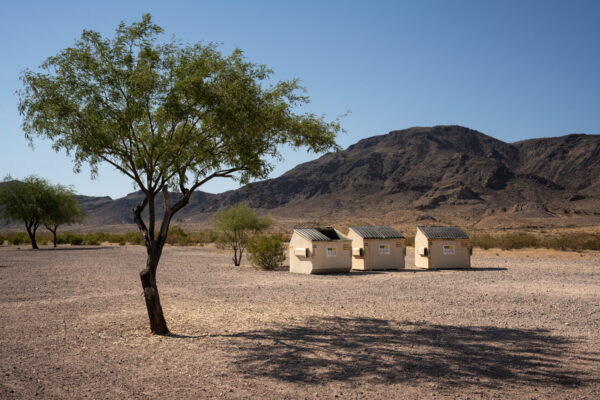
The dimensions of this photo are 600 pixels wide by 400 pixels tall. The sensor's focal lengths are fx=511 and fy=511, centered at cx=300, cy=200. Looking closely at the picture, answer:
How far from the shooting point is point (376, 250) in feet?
82.8

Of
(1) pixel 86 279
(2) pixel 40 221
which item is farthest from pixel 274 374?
(2) pixel 40 221

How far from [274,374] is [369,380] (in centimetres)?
136

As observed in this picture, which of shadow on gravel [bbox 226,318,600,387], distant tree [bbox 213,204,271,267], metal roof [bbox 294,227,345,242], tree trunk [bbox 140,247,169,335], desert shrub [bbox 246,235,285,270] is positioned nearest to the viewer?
shadow on gravel [bbox 226,318,600,387]

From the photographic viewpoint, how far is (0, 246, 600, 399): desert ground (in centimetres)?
676

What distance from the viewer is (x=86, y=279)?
21.3 m

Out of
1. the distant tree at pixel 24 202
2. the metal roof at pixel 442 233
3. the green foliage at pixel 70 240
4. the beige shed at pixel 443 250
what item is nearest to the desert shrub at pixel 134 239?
the green foliage at pixel 70 240

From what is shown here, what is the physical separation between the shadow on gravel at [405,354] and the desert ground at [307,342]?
0.10 ft

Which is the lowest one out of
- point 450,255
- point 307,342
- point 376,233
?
point 307,342

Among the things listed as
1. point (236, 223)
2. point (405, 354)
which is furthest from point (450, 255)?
point (405, 354)

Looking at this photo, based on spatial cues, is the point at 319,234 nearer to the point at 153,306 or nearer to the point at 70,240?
the point at 153,306

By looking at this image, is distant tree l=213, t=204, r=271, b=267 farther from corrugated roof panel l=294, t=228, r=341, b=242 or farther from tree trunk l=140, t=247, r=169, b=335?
tree trunk l=140, t=247, r=169, b=335

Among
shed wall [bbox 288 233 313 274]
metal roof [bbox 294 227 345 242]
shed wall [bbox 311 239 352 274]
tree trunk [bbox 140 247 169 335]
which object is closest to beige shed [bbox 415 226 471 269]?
shed wall [bbox 311 239 352 274]

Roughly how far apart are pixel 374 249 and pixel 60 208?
3887 cm

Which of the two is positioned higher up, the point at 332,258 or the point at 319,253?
the point at 319,253
